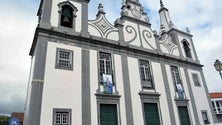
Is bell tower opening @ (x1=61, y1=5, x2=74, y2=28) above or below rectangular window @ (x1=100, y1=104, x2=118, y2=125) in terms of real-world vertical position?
above

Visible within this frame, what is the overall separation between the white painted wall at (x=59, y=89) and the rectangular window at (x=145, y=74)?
541 cm

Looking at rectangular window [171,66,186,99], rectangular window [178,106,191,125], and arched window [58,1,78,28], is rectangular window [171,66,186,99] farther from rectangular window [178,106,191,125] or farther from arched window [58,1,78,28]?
arched window [58,1,78,28]

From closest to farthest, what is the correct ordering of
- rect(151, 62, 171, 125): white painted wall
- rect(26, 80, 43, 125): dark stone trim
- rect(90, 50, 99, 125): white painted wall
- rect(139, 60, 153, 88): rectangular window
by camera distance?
rect(26, 80, 43, 125): dark stone trim → rect(90, 50, 99, 125): white painted wall → rect(151, 62, 171, 125): white painted wall → rect(139, 60, 153, 88): rectangular window

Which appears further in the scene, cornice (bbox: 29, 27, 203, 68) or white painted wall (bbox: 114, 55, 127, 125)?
white painted wall (bbox: 114, 55, 127, 125)

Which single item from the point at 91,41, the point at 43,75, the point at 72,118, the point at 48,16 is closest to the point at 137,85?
the point at 91,41

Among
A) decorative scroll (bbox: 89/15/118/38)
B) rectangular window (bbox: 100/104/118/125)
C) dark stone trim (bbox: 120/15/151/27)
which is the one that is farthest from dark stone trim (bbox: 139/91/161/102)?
dark stone trim (bbox: 120/15/151/27)

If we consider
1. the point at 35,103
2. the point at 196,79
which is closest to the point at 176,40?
the point at 196,79

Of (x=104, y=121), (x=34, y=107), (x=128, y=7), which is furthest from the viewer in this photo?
(x=128, y=7)

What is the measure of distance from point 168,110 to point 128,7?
10183mm

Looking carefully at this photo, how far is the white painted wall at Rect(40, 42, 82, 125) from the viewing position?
9.25 m

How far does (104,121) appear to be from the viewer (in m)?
10.7

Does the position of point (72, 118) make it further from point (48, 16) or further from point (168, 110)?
point (168, 110)

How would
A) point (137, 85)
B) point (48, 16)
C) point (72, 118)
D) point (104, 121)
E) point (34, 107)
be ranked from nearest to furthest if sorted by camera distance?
point (34, 107)
point (72, 118)
point (104, 121)
point (48, 16)
point (137, 85)

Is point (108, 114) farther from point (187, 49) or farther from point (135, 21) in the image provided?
point (187, 49)
